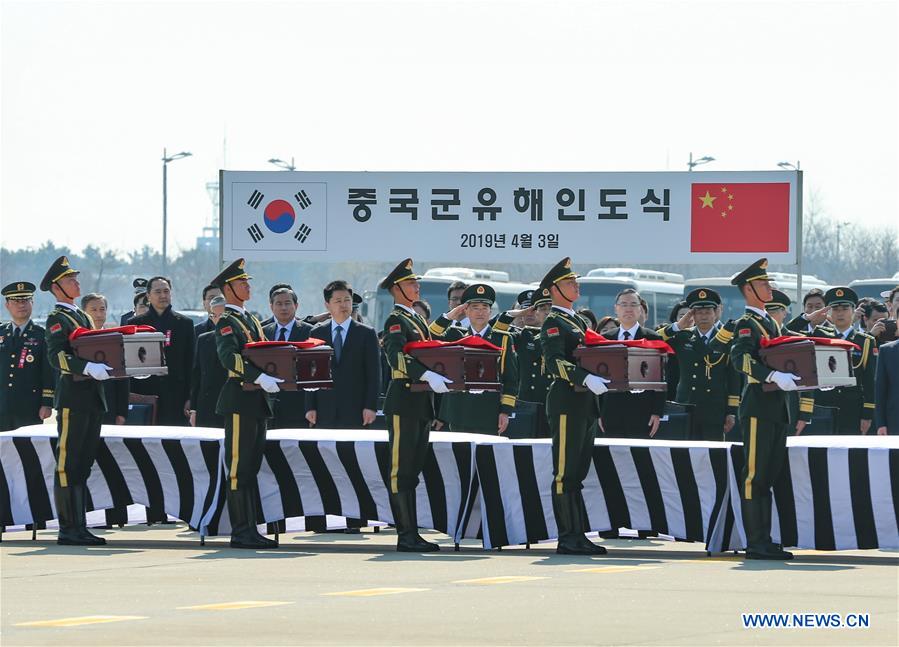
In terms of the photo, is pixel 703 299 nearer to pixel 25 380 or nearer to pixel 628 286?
pixel 25 380

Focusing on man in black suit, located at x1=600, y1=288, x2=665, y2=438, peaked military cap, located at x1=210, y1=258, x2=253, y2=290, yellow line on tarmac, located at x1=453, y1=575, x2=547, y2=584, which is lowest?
yellow line on tarmac, located at x1=453, y1=575, x2=547, y2=584

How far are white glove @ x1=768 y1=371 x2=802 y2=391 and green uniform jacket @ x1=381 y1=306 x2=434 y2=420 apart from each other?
7.89ft

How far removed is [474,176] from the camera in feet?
70.8

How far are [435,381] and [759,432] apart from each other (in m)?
2.25

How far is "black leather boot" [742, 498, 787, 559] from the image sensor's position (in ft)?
39.2

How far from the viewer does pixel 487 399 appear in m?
14.7

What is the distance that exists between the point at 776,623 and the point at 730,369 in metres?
6.21

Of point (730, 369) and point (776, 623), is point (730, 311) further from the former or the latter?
point (776, 623)

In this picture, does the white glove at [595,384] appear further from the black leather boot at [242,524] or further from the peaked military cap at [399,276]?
the black leather boot at [242,524]

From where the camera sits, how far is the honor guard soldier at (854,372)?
51.2 ft

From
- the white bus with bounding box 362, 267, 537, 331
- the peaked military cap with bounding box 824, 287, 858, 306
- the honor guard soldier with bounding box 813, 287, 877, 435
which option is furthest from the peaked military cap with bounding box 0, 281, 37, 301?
the white bus with bounding box 362, 267, 537, 331

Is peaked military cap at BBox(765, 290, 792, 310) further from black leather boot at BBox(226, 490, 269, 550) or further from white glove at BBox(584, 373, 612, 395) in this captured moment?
black leather boot at BBox(226, 490, 269, 550)

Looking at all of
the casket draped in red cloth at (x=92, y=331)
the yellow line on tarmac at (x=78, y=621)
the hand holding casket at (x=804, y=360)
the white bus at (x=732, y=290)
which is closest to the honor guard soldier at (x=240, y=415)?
the casket draped in red cloth at (x=92, y=331)

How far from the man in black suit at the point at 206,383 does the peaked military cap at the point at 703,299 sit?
406 centimetres
